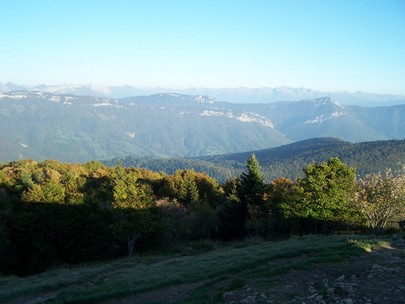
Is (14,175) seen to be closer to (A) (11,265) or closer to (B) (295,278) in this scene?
(A) (11,265)

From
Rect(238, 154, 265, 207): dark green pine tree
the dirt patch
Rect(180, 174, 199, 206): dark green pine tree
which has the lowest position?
Rect(180, 174, 199, 206): dark green pine tree

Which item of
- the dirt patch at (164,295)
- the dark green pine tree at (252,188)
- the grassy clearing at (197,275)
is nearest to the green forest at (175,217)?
the dark green pine tree at (252,188)

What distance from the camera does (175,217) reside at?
5234 cm

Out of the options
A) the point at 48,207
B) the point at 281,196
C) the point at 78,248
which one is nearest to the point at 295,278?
the point at 281,196

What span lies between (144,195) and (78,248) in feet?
37.8

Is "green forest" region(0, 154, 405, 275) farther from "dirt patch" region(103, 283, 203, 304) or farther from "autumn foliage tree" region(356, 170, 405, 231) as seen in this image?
"dirt patch" region(103, 283, 203, 304)

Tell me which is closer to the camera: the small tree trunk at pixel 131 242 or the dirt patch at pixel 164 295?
the dirt patch at pixel 164 295

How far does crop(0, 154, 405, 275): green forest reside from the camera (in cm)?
3916

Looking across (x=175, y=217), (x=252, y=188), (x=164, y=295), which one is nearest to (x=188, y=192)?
(x=175, y=217)

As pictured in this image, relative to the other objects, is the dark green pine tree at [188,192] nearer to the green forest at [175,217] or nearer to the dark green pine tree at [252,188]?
the green forest at [175,217]

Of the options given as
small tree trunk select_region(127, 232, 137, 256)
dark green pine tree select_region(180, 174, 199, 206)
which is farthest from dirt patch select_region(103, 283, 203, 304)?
dark green pine tree select_region(180, 174, 199, 206)

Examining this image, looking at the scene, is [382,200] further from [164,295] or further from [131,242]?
[131,242]

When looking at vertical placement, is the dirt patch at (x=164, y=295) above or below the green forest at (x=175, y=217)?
above

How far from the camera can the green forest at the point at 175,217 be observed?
39156 mm
